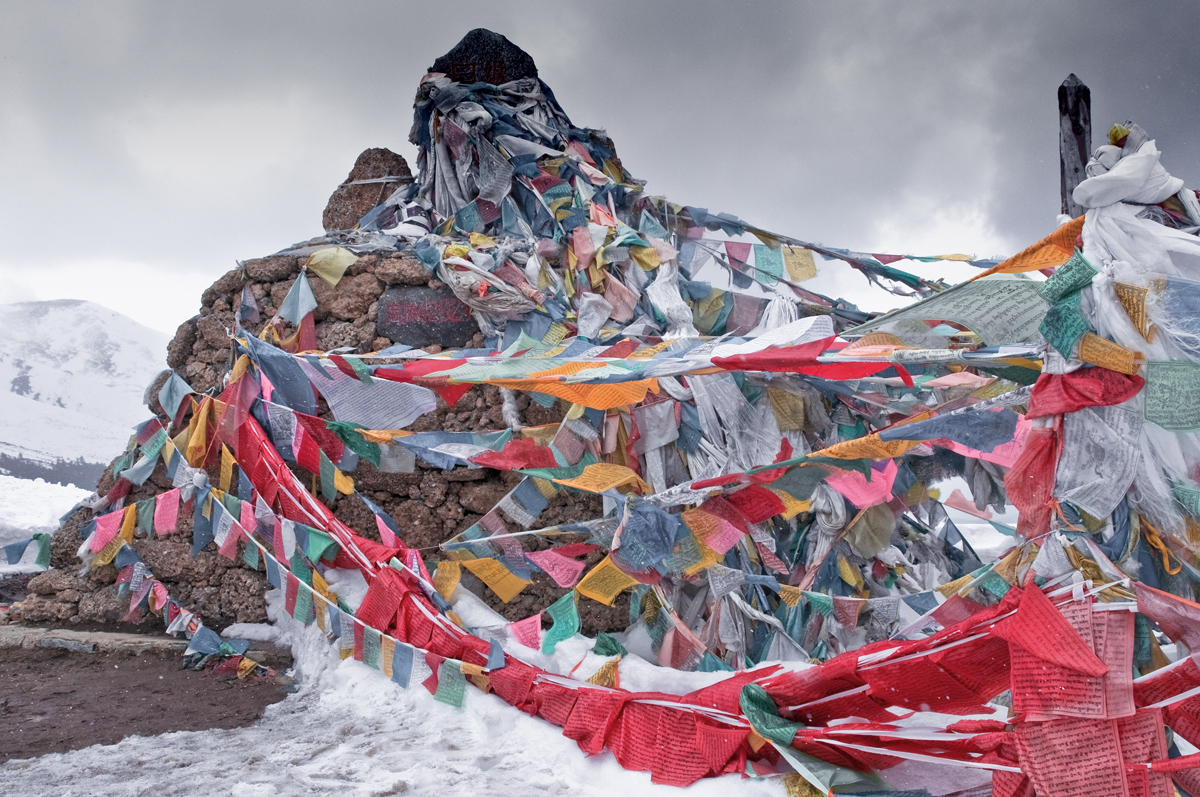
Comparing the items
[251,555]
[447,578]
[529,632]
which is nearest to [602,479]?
[529,632]

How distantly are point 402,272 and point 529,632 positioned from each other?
215cm

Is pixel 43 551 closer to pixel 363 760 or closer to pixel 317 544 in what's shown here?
pixel 317 544

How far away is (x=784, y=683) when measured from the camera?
2.45 metres

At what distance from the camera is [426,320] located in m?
4.28

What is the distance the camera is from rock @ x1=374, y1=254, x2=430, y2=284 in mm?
4309

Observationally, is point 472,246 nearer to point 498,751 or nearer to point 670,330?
point 670,330

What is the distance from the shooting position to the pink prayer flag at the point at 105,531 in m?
4.12

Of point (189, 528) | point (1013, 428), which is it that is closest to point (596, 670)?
point (1013, 428)

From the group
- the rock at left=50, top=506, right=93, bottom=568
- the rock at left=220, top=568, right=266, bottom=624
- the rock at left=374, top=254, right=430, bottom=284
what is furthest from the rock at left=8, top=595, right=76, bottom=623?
the rock at left=374, top=254, right=430, bottom=284

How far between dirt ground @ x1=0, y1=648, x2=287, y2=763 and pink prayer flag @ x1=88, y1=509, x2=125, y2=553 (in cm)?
56

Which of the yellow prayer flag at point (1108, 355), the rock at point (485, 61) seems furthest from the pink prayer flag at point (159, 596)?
the yellow prayer flag at point (1108, 355)

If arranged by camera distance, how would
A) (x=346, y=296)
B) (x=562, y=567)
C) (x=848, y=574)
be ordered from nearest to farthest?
1. (x=562, y=567)
2. (x=848, y=574)
3. (x=346, y=296)

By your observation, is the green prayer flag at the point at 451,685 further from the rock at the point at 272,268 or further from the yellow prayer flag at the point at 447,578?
the rock at the point at 272,268

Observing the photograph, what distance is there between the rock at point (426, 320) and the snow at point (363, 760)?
72.6 inches
